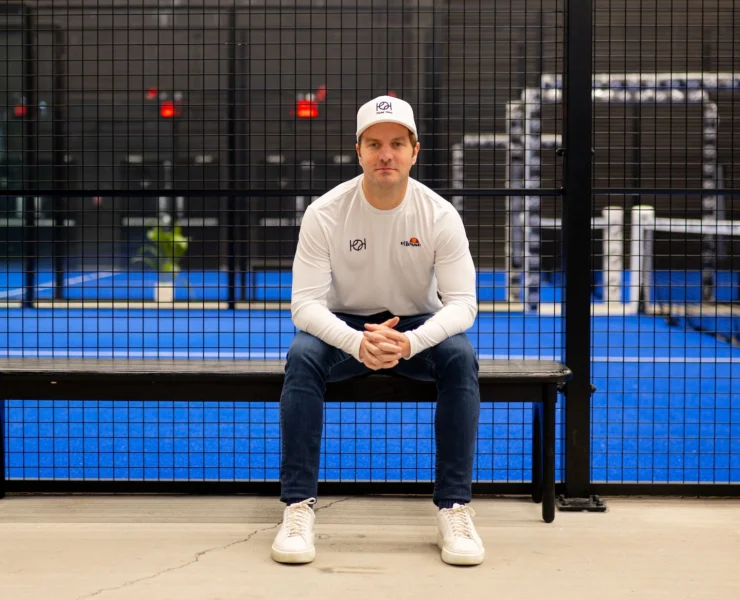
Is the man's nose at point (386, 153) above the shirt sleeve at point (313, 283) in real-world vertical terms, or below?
above

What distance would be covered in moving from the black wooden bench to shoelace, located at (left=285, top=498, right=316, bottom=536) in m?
0.40

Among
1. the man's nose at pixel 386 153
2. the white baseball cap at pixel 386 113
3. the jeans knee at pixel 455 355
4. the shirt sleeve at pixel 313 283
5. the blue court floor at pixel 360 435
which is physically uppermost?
the white baseball cap at pixel 386 113

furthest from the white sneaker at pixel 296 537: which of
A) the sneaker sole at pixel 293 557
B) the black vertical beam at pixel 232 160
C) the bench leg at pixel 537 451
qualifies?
the bench leg at pixel 537 451

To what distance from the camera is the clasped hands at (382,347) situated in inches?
108

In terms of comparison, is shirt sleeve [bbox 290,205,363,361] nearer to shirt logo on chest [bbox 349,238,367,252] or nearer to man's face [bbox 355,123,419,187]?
shirt logo on chest [bbox 349,238,367,252]

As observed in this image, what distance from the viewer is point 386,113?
2.79 meters

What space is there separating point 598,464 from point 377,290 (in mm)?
1935

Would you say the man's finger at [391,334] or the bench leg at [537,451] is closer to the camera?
the man's finger at [391,334]

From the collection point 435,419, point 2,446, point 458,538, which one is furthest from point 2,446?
point 458,538

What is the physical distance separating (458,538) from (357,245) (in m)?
1.04

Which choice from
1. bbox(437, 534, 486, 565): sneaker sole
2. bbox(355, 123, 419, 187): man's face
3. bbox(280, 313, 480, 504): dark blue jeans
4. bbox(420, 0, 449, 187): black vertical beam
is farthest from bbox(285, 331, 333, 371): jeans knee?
bbox(420, 0, 449, 187): black vertical beam

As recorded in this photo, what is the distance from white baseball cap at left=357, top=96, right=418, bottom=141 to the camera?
9.15ft

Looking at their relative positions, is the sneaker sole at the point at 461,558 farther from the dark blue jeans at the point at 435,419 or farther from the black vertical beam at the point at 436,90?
the black vertical beam at the point at 436,90

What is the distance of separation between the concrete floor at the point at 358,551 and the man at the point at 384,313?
15 cm
